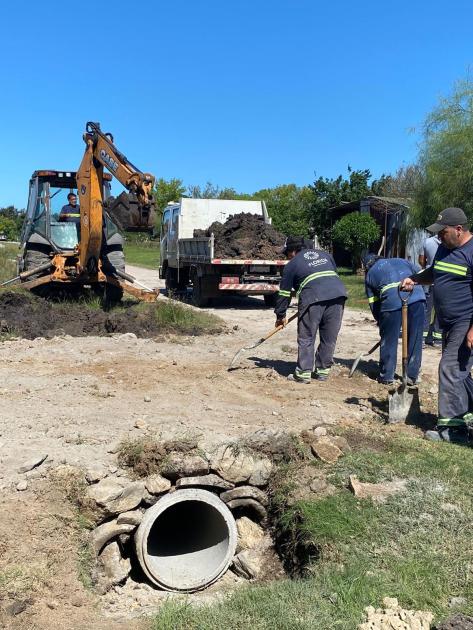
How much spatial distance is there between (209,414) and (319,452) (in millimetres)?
1202

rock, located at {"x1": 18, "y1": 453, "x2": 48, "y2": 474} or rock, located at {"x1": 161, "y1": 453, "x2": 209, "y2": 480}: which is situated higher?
rock, located at {"x1": 18, "y1": 453, "x2": 48, "y2": 474}

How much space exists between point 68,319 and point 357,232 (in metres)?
16.7

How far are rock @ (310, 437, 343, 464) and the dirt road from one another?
1.48 ft

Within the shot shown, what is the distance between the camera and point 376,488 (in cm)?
411

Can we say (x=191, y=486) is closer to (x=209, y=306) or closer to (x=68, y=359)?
(x=68, y=359)

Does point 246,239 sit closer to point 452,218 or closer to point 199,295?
point 199,295

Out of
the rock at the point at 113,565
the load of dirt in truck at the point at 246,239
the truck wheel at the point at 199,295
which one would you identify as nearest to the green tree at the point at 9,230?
the truck wheel at the point at 199,295

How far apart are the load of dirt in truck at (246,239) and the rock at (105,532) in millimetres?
9302

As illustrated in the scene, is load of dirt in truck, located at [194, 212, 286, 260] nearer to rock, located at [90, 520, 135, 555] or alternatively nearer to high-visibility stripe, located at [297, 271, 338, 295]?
high-visibility stripe, located at [297, 271, 338, 295]

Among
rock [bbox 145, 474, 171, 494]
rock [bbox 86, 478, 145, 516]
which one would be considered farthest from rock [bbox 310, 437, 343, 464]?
rock [bbox 86, 478, 145, 516]

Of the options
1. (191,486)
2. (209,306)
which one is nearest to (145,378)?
(191,486)

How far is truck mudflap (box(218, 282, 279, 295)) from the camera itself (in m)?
13.1

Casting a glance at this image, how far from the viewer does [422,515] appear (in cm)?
377

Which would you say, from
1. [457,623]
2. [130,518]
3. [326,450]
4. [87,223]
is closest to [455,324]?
[326,450]
